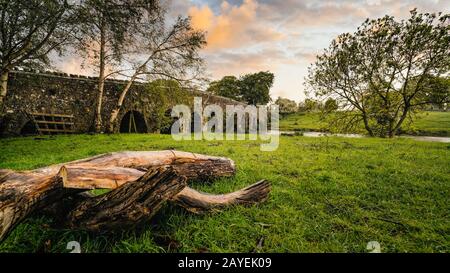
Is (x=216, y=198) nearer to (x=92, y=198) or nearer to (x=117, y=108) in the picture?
(x=92, y=198)

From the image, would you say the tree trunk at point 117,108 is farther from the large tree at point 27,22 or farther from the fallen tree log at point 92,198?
the fallen tree log at point 92,198

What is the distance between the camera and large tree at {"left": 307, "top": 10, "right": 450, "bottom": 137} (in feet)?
52.7

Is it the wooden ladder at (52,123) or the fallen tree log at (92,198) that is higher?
the wooden ladder at (52,123)

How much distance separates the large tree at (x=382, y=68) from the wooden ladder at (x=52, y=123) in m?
18.3

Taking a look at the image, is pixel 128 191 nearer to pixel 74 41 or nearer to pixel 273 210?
pixel 273 210

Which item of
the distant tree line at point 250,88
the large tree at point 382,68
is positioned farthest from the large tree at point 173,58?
the distant tree line at point 250,88

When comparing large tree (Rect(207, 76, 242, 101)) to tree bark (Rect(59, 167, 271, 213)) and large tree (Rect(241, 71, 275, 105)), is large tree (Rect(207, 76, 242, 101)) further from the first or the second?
tree bark (Rect(59, 167, 271, 213))

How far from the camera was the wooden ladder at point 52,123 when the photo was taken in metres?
15.1

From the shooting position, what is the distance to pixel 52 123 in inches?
615

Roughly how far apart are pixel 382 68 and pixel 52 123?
23.6 metres

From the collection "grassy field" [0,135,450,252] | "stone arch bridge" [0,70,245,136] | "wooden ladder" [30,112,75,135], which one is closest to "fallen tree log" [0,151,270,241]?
"grassy field" [0,135,450,252]

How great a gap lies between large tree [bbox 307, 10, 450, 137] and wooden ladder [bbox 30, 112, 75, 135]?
18.3 meters
